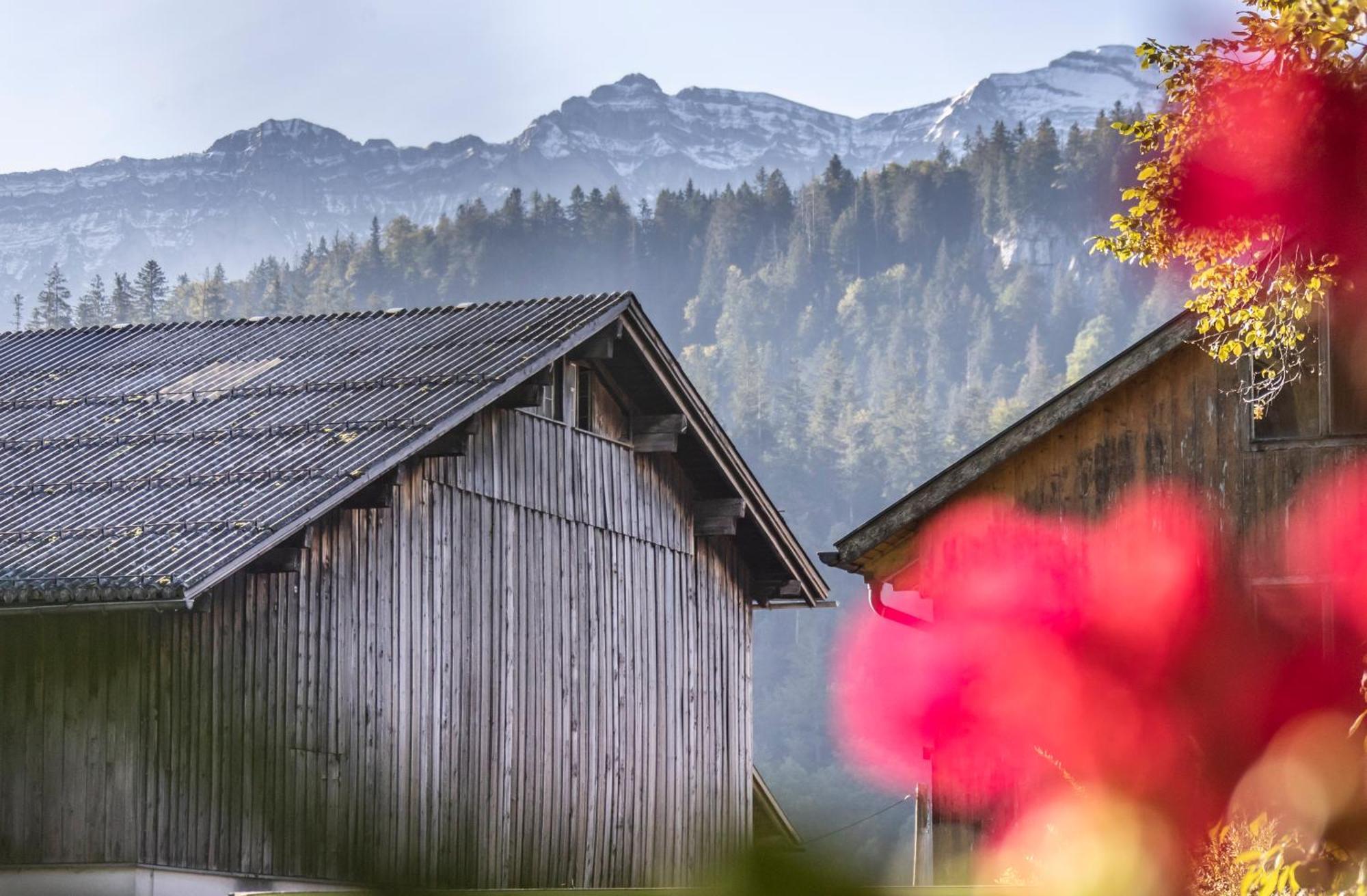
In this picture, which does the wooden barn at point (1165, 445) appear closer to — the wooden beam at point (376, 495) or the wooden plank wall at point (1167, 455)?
the wooden plank wall at point (1167, 455)

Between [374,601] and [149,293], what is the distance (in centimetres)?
12664

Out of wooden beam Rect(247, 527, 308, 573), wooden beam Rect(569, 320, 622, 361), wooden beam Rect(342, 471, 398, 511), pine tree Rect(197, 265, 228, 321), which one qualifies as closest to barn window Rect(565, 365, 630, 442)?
wooden beam Rect(569, 320, 622, 361)

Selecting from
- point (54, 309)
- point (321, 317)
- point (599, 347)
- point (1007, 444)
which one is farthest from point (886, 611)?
point (54, 309)

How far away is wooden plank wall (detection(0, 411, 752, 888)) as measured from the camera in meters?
16.1

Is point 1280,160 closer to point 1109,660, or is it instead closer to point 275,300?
point 1109,660

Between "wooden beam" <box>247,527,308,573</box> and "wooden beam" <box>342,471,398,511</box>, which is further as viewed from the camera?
"wooden beam" <box>342,471,398,511</box>

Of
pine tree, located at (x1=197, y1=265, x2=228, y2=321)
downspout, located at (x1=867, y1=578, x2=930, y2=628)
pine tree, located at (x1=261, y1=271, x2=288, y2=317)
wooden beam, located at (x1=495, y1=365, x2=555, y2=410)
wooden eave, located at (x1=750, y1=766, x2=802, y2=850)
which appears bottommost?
wooden eave, located at (x1=750, y1=766, x2=802, y2=850)

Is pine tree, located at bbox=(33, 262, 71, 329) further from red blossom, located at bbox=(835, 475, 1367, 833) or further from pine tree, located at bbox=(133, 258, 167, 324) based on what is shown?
red blossom, located at bbox=(835, 475, 1367, 833)

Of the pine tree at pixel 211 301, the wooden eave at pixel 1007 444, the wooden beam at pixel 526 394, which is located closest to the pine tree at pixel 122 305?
the pine tree at pixel 211 301

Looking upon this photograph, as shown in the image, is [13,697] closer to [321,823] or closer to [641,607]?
[321,823]

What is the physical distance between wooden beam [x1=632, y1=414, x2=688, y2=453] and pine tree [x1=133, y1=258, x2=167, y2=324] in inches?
4510

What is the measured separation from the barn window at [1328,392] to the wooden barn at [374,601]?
222 inches

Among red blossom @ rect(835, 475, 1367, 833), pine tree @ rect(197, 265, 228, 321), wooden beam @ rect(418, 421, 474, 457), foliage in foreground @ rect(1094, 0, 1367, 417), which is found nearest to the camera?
foliage in foreground @ rect(1094, 0, 1367, 417)

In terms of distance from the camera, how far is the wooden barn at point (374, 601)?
51.6 feet
